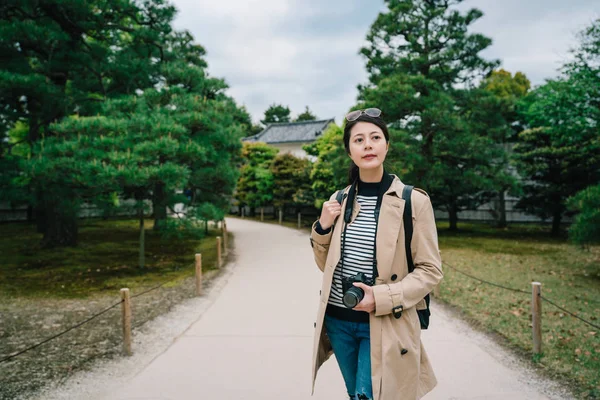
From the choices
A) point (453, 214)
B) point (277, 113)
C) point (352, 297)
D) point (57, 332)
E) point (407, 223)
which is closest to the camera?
point (352, 297)

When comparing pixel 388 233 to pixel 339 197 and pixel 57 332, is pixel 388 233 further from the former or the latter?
pixel 57 332

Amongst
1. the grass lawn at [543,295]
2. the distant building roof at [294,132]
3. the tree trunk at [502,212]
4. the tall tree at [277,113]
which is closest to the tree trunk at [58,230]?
the grass lawn at [543,295]

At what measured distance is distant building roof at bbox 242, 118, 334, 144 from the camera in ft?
120

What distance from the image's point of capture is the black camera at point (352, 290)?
170cm

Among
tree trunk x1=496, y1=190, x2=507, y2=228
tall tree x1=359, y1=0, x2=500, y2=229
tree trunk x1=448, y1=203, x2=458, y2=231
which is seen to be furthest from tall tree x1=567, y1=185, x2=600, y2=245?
tree trunk x1=496, y1=190, x2=507, y2=228

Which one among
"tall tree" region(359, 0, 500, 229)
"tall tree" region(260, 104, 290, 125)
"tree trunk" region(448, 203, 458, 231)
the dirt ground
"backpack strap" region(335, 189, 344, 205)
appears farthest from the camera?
"tall tree" region(260, 104, 290, 125)

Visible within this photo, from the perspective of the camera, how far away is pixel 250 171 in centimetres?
2575

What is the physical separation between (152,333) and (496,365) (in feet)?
12.4

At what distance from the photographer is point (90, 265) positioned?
31.9 ft

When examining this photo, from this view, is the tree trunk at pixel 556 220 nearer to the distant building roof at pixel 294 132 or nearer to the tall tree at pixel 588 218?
the tall tree at pixel 588 218

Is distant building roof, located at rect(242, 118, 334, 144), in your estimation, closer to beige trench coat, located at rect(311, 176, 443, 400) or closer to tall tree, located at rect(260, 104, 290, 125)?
tall tree, located at rect(260, 104, 290, 125)

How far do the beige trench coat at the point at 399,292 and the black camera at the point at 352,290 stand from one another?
0.21 feet

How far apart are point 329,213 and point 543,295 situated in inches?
241

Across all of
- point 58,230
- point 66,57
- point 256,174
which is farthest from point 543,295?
point 256,174
